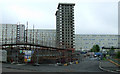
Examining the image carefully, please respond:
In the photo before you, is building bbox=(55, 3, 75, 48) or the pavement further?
building bbox=(55, 3, 75, 48)

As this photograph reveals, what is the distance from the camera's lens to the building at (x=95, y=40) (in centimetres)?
11731

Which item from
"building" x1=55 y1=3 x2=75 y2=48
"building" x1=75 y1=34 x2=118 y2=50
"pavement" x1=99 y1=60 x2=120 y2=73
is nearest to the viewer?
"pavement" x1=99 y1=60 x2=120 y2=73

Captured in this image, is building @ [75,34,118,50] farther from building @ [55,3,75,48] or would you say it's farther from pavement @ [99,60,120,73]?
pavement @ [99,60,120,73]

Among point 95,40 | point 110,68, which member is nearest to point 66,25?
point 95,40

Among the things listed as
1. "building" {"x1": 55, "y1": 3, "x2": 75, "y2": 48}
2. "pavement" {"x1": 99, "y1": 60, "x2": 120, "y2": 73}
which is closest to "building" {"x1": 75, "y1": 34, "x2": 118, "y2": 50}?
"building" {"x1": 55, "y1": 3, "x2": 75, "y2": 48}

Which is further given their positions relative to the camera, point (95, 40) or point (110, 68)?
point (95, 40)

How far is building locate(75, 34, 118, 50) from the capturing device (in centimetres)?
11731

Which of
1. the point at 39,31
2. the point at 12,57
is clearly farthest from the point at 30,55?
the point at 39,31

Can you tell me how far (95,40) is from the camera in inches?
4700

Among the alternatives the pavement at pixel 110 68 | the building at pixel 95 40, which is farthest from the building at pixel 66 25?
the pavement at pixel 110 68

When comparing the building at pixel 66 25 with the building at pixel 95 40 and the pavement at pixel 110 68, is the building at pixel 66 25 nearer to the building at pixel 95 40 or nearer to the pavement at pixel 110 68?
the building at pixel 95 40

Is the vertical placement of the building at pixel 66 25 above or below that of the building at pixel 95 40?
above

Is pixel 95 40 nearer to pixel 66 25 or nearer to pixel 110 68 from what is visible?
pixel 66 25

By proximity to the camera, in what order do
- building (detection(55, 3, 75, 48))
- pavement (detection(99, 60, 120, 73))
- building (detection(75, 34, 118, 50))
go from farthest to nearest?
building (detection(75, 34, 118, 50)), building (detection(55, 3, 75, 48)), pavement (detection(99, 60, 120, 73))
